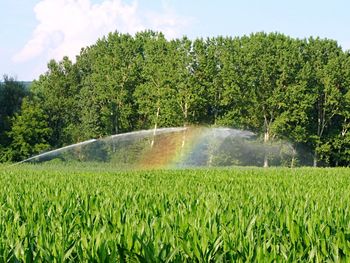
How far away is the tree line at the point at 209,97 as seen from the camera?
61.0 meters

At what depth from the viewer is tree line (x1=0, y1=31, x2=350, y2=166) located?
200 ft

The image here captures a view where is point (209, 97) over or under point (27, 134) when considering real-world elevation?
over

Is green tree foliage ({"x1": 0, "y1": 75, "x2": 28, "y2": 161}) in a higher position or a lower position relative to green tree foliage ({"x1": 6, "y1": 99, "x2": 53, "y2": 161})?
higher

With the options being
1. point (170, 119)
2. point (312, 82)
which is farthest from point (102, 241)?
point (312, 82)

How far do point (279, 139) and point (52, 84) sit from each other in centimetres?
2706

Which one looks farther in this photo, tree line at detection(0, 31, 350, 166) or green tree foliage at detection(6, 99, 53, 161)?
tree line at detection(0, 31, 350, 166)

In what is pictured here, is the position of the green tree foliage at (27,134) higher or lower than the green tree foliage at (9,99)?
lower

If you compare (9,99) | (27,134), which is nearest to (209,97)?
(27,134)

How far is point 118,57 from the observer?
70.8 meters

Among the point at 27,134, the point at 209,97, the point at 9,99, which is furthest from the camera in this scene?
the point at 209,97

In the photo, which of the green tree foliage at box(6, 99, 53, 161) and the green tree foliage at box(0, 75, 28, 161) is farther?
the green tree foliage at box(0, 75, 28, 161)

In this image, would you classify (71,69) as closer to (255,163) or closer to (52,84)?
(52,84)

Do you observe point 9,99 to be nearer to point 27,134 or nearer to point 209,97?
point 27,134

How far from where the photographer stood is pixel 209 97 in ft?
209
